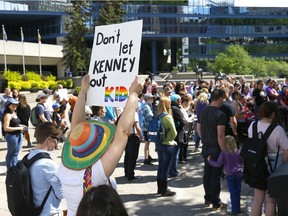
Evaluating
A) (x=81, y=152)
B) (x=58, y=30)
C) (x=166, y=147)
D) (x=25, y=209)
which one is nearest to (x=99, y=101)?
(x=81, y=152)

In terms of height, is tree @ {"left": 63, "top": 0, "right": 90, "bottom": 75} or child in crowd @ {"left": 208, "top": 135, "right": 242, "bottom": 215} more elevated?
tree @ {"left": 63, "top": 0, "right": 90, "bottom": 75}

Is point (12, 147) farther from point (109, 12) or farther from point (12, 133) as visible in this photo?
point (109, 12)

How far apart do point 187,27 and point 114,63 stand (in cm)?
7402

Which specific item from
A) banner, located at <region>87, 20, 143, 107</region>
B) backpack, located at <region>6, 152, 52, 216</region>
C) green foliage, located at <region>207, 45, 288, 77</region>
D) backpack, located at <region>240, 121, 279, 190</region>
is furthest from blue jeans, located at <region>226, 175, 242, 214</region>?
green foliage, located at <region>207, 45, 288, 77</region>

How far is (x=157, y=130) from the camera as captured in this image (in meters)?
6.68

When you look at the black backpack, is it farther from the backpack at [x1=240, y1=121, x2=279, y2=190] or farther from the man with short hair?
the backpack at [x1=240, y1=121, x2=279, y2=190]

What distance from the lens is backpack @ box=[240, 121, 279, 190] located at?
4473 mm

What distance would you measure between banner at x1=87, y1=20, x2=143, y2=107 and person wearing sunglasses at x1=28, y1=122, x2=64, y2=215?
2.06 feet

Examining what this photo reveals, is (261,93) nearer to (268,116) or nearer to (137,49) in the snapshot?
(268,116)

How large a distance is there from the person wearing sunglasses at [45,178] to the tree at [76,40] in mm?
51150

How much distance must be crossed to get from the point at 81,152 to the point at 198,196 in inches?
174

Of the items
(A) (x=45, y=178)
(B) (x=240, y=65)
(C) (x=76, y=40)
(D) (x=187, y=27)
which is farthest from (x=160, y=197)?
(D) (x=187, y=27)

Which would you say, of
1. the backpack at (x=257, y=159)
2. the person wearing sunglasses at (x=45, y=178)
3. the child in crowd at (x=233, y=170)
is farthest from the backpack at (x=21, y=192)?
the child in crowd at (x=233, y=170)

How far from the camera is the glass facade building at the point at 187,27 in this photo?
219ft
